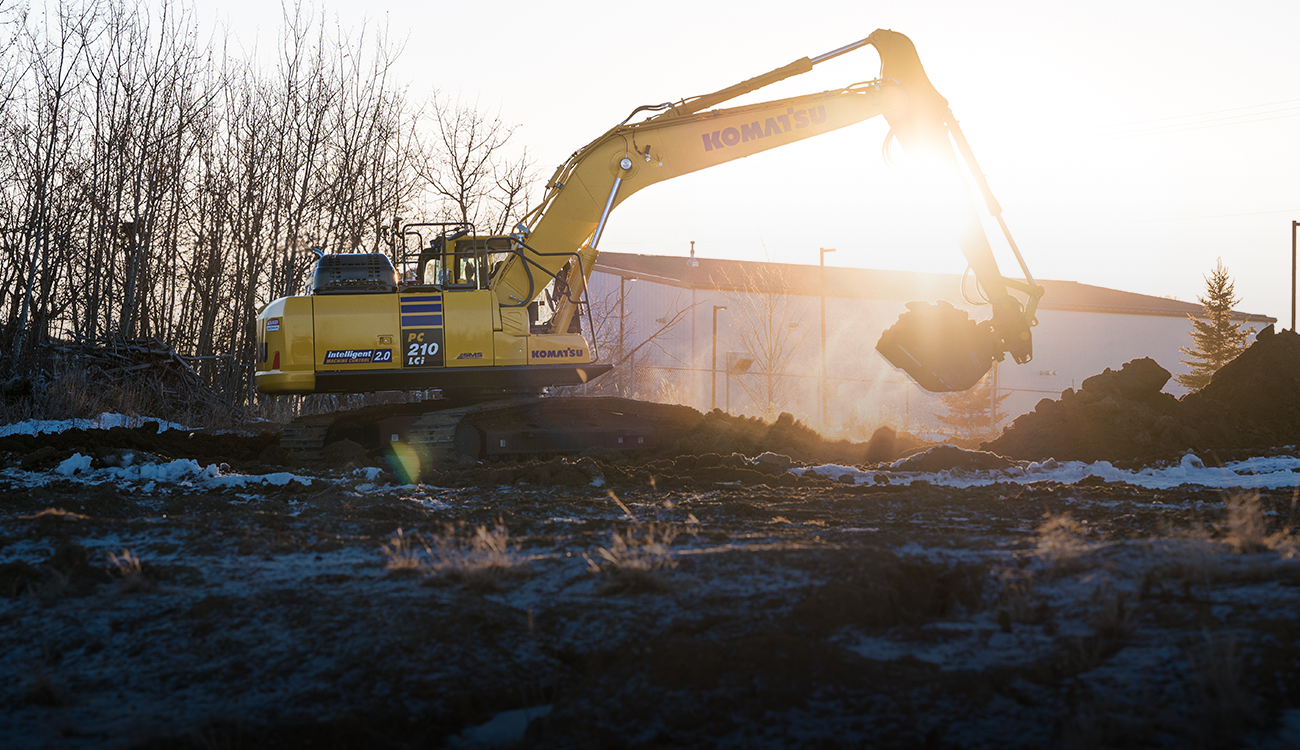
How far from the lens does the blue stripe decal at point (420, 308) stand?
1193 cm

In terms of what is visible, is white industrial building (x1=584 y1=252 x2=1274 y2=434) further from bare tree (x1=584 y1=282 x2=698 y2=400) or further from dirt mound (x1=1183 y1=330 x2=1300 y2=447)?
dirt mound (x1=1183 y1=330 x2=1300 y2=447)

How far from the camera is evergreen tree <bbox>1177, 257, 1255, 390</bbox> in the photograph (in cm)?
3891

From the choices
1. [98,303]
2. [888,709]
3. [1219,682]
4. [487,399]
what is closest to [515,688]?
[888,709]

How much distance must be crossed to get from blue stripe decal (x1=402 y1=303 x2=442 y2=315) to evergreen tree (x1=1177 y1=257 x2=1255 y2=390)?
3518 centimetres

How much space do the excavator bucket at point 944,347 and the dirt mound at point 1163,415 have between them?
1.61 metres

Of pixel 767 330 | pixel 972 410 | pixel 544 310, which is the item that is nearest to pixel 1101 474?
pixel 544 310

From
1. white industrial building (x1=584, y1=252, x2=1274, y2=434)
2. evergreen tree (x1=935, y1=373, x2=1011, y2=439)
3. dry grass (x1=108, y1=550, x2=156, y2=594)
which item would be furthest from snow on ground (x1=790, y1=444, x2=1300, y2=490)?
evergreen tree (x1=935, y1=373, x2=1011, y2=439)

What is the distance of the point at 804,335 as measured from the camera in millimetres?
42125

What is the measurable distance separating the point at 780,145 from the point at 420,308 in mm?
5097

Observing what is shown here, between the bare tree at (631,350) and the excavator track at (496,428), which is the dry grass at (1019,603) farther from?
the bare tree at (631,350)

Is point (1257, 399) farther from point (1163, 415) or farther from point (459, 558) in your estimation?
point (459, 558)

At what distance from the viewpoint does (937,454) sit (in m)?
11.2

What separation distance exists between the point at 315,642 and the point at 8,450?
992 centimetres

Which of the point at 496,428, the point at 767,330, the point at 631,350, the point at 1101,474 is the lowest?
the point at 1101,474
